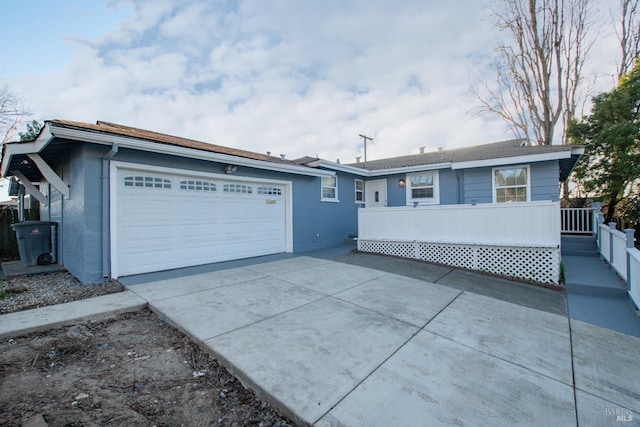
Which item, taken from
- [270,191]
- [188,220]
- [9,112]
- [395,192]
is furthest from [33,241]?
[395,192]

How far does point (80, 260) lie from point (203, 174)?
302 cm

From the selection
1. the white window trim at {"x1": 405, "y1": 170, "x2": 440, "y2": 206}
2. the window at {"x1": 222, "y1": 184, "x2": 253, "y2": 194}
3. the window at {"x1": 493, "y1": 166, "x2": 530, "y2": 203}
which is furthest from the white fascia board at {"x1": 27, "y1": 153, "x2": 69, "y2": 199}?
the window at {"x1": 493, "y1": 166, "x2": 530, "y2": 203}

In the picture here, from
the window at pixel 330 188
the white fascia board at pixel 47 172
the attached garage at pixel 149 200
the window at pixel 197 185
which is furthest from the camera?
the window at pixel 330 188

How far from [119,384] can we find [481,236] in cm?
740

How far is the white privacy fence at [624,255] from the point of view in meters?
4.39

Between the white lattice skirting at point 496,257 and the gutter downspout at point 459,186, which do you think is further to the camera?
the gutter downspout at point 459,186

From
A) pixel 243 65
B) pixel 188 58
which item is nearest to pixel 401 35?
pixel 243 65

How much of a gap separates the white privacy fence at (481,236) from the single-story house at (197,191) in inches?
103

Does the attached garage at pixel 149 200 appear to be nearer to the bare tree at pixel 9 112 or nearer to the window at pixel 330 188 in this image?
the window at pixel 330 188

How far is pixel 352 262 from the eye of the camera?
755 cm

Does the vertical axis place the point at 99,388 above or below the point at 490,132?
below

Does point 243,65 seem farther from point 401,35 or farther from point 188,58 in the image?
point 401,35

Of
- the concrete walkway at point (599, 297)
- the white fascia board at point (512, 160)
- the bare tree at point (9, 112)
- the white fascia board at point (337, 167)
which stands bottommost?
the concrete walkway at point (599, 297)

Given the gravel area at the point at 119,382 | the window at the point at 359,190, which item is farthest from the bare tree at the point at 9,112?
the window at the point at 359,190
